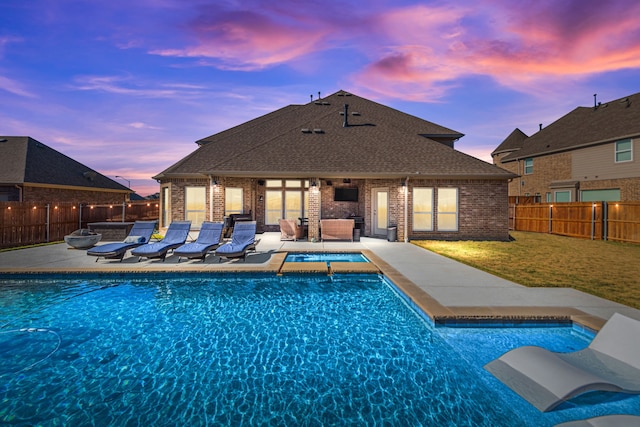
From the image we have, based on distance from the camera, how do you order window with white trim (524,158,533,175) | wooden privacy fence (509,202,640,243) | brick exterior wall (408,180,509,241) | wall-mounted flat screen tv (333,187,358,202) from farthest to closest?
window with white trim (524,158,533,175) → wall-mounted flat screen tv (333,187,358,202) → brick exterior wall (408,180,509,241) → wooden privacy fence (509,202,640,243)

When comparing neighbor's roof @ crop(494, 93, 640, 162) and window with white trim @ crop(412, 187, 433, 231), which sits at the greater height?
neighbor's roof @ crop(494, 93, 640, 162)

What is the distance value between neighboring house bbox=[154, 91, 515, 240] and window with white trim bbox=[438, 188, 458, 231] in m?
0.05

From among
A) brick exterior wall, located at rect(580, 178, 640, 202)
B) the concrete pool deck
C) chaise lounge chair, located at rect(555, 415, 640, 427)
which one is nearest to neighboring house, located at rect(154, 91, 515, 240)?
the concrete pool deck

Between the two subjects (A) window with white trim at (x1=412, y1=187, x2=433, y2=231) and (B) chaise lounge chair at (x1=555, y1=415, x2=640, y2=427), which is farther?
(A) window with white trim at (x1=412, y1=187, x2=433, y2=231)

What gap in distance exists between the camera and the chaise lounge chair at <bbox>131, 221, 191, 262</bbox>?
9.98 meters

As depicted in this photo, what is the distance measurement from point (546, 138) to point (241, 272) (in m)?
33.0

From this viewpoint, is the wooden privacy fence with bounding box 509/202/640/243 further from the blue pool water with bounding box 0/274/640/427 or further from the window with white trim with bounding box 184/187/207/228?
the window with white trim with bounding box 184/187/207/228

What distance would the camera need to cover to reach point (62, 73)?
606 inches

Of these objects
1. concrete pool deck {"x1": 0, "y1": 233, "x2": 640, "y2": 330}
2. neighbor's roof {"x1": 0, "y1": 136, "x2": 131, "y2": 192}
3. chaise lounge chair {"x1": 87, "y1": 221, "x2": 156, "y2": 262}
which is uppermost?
neighbor's roof {"x1": 0, "y1": 136, "x2": 131, "y2": 192}

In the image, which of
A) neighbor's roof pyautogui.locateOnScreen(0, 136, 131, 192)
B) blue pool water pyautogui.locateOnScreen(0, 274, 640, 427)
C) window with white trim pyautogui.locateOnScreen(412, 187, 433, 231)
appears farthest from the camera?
neighbor's roof pyautogui.locateOnScreen(0, 136, 131, 192)

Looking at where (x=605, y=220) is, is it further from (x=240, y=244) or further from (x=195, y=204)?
(x=195, y=204)

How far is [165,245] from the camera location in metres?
10.6

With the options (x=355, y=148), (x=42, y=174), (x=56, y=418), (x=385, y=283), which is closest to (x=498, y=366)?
(x=385, y=283)

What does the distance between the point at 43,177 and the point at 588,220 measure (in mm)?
35773
